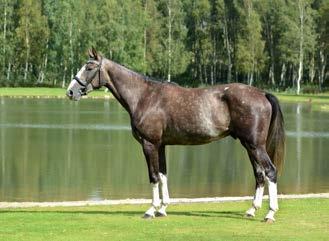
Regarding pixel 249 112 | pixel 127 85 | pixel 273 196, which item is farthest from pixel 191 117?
pixel 273 196

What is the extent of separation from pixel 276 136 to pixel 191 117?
146 cm

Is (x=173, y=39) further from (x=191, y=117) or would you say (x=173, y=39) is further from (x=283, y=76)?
(x=191, y=117)

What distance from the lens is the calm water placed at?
20.5m

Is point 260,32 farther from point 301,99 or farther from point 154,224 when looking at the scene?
point 154,224

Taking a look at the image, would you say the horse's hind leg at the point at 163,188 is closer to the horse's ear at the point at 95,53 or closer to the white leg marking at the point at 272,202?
the white leg marking at the point at 272,202

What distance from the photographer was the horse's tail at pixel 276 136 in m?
12.5

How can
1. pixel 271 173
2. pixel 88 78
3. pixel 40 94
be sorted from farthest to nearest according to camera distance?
pixel 40 94, pixel 88 78, pixel 271 173

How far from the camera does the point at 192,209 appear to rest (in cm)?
1451

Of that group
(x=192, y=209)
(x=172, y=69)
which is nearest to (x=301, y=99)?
(x=172, y=69)

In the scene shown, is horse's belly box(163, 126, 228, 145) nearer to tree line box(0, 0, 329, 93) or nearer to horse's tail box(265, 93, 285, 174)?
horse's tail box(265, 93, 285, 174)

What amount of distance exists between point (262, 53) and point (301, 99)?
2069 cm

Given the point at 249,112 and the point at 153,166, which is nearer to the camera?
the point at 249,112

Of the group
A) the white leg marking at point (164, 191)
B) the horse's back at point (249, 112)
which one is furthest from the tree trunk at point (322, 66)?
the horse's back at point (249, 112)

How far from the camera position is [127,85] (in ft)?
43.3
